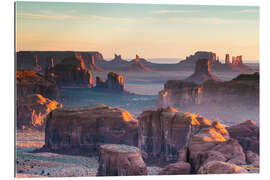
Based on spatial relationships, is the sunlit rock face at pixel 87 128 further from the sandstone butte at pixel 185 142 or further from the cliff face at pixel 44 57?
the cliff face at pixel 44 57

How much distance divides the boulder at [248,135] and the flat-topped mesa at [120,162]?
8.84ft

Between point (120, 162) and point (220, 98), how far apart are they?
3.43 metres

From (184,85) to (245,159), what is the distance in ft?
8.04

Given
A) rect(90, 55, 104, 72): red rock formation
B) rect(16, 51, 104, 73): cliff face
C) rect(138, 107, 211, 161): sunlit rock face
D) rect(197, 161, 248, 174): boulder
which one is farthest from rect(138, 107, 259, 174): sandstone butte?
rect(16, 51, 104, 73): cliff face

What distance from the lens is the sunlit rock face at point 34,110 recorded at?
14.5 m

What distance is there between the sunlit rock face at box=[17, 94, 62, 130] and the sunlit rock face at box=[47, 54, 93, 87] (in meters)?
0.64

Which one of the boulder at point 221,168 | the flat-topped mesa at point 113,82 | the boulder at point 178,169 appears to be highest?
the flat-topped mesa at point 113,82

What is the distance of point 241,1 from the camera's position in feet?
47.7

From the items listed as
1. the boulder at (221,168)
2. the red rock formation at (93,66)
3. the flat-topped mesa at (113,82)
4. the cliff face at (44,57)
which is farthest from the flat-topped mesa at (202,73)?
the boulder at (221,168)

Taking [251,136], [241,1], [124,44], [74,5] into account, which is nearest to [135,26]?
[124,44]

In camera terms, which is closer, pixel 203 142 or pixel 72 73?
pixel 203 142

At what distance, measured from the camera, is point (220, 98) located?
14969mm

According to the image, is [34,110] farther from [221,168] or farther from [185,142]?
[221,168]

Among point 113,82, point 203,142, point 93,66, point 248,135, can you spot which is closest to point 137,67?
point 113,82
